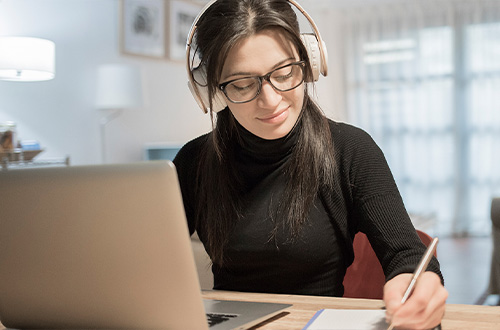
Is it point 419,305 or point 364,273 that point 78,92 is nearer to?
point 364,273

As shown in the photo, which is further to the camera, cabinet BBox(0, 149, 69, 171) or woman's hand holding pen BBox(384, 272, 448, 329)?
cabinet BBox(0, 149, 69, 171)

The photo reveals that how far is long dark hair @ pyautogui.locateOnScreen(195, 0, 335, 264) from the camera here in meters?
1.19

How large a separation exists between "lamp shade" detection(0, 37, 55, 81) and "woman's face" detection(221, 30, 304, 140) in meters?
2.52

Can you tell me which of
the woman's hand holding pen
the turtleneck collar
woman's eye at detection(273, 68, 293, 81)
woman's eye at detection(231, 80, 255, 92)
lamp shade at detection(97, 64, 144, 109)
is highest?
lamp shade at detection(97, 64, 144, 109)

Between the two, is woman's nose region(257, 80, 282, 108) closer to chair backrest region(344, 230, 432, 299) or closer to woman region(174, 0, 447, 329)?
woman region(174, 0, 447, 329)

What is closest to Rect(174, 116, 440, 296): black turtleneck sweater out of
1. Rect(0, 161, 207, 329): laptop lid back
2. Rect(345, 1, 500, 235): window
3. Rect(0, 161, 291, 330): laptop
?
Rect(0, 161, 291, 330): laptop

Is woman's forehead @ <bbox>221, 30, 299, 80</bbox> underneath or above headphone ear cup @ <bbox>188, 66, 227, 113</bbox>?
above

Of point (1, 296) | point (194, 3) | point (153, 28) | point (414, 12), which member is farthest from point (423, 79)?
point (1, 296)

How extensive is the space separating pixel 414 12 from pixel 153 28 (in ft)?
10.1

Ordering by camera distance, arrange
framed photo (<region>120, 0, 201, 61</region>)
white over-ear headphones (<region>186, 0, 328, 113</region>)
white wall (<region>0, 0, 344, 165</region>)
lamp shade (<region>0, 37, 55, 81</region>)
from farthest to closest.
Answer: framed photo (<region>120, 0, 201, 61</region>) < white wall (<region>0, 0, 344, 165</region>) < lamp shade (<region>0, 37, 55, 81</region>) < white over-ear headphones (<region>186, 0, 328, 113</region>)

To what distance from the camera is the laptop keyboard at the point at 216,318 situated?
0.92m

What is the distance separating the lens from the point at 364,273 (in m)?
1.38

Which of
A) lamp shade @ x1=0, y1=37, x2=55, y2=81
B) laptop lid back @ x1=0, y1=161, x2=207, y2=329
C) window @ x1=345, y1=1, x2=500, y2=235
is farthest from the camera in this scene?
window @ x1=345, y1=1, x2=500, y2=235

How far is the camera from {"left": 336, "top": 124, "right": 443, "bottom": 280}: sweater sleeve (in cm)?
109
